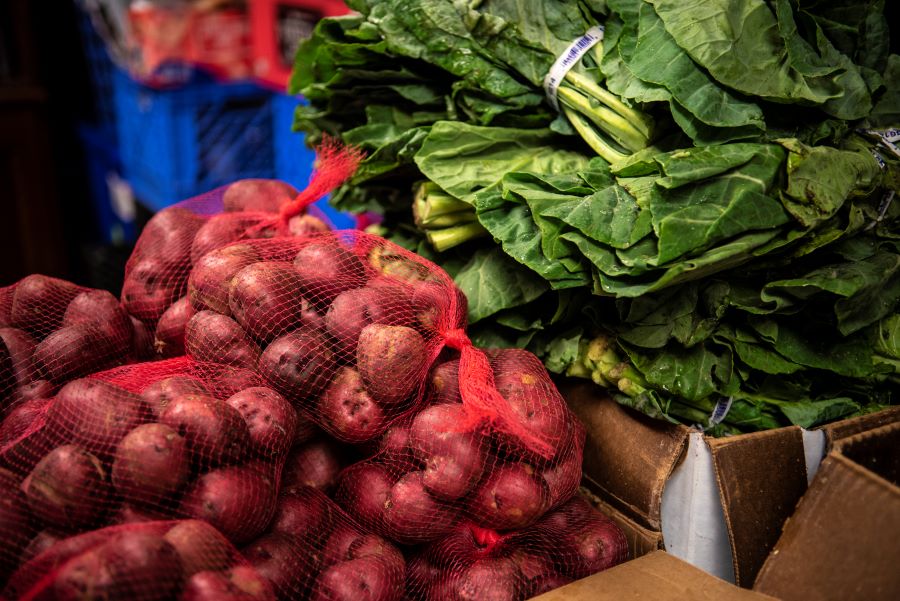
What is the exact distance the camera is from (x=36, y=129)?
5125 mm

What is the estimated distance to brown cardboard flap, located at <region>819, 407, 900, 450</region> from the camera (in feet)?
5.88

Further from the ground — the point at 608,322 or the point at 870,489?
the point at 608,322

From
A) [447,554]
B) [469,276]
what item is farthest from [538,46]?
[447,554]

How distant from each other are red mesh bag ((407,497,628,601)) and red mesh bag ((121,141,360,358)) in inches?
33.0

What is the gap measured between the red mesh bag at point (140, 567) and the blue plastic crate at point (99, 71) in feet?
14.0

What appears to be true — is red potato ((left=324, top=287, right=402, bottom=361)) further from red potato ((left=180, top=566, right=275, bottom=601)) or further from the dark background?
the dark background

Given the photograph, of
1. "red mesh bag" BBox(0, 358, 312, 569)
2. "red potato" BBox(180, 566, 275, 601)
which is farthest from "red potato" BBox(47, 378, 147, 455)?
"red potato" BBox(180, 566, 275, 601)

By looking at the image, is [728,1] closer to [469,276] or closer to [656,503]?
[469,276]

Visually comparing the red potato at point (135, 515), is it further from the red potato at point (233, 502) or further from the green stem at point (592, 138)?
the green stem at point (592, 138)

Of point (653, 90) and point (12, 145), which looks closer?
point (653, 90)

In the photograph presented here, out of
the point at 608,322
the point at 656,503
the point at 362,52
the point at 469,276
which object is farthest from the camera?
the point at 362,52

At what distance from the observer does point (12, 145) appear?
5.04m

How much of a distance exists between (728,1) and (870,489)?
3.85ft

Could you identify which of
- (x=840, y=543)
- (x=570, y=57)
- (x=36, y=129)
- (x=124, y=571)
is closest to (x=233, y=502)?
(x=124, y=571)
